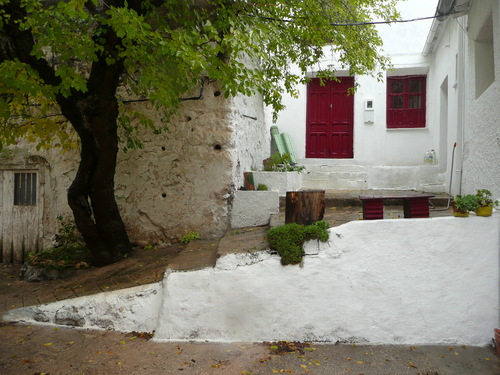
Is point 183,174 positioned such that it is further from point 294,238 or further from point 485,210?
point 485,210

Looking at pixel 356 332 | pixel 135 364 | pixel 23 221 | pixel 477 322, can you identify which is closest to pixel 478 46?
pixel 477 322

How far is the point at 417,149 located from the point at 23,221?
26.1ft

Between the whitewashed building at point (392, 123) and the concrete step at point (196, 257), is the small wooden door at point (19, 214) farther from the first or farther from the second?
the whitewashed building at point (392, 123)

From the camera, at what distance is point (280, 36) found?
5152mm

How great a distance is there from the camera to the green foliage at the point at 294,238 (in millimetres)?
4086

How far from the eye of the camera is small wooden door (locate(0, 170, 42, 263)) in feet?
21.6

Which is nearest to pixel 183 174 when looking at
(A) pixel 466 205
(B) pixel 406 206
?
(B) pixel 406 206

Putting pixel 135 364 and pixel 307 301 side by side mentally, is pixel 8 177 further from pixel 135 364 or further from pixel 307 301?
pixel 307 301

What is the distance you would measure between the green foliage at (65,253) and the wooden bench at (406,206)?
378 cm

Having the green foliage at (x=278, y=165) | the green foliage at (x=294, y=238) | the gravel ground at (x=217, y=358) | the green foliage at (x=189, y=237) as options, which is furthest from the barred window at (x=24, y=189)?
the green foliage at (x=294, y=238)

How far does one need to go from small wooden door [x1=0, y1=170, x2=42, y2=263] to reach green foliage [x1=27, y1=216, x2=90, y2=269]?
1.34 ft

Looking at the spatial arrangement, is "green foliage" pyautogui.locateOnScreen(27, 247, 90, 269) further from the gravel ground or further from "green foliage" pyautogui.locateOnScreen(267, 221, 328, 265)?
"green foliage" pyautogui.locateOnScreen(267, 221, 328, 265)

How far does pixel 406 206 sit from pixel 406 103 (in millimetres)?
→ 5575

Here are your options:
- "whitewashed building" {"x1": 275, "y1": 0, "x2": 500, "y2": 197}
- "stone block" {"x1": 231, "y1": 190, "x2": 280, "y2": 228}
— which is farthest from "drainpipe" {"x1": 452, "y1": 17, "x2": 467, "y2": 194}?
"stone block" {"x1": 231, "y1": 190, "x2": 280, "y2": 228}
